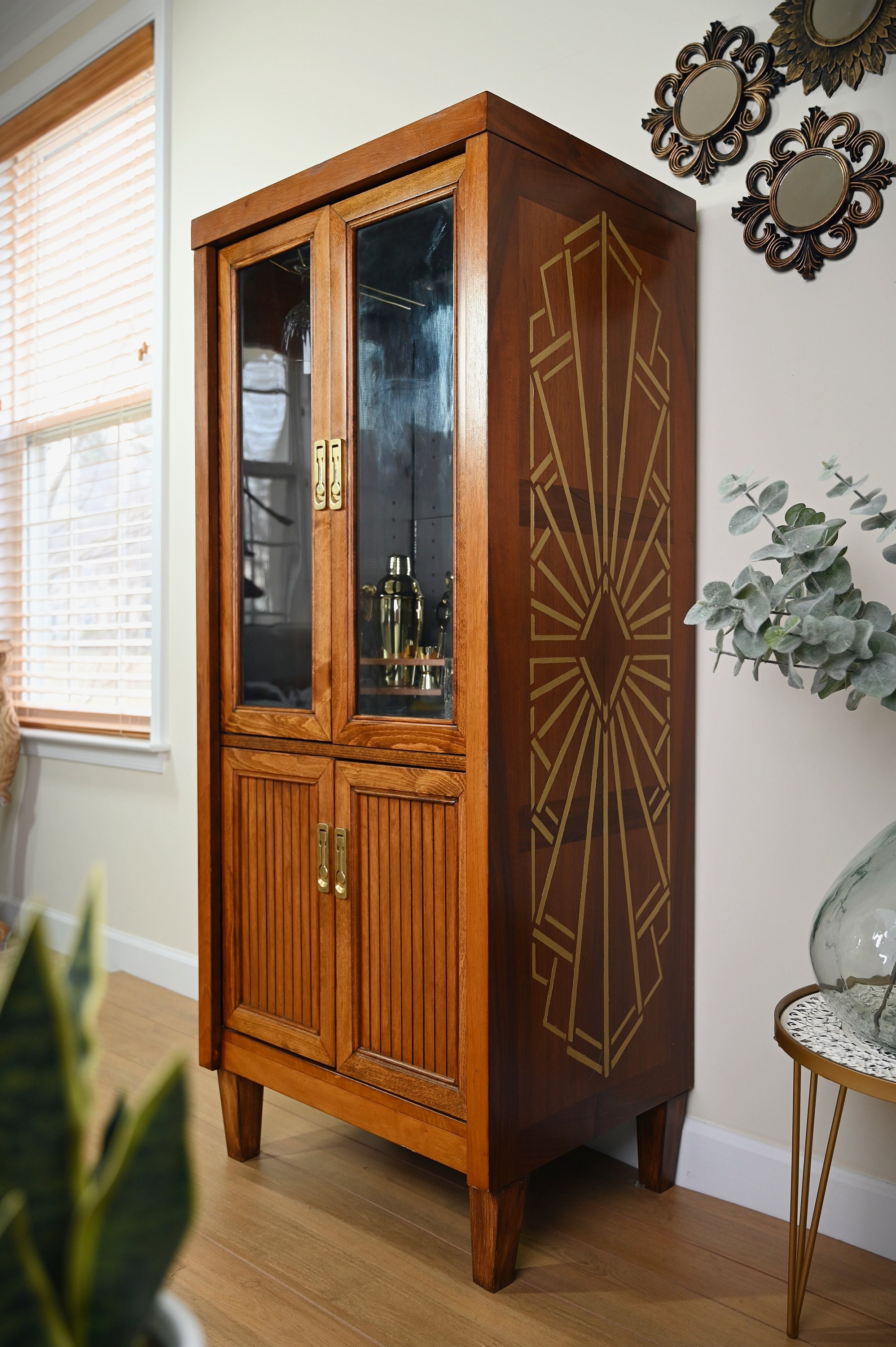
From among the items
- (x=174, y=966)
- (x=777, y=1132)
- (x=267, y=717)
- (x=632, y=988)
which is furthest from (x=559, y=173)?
(x=174, y=966)

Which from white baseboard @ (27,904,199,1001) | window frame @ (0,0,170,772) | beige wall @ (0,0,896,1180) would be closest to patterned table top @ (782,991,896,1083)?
beige wall @ (0,0,896,1180)

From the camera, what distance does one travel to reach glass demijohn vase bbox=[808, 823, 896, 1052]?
1.29m

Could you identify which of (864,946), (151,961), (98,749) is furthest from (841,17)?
(151,961)

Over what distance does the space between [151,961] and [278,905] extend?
4.65 feet

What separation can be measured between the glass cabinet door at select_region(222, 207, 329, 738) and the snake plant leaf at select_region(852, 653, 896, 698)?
0.86 meters

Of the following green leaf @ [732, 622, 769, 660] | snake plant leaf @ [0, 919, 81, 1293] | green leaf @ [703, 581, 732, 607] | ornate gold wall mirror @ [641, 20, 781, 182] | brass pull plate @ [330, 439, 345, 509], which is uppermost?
ornate gold wall mirror @ [641, 20, 781, 182]

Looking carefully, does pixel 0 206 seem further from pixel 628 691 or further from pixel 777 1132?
pixel 777 1132

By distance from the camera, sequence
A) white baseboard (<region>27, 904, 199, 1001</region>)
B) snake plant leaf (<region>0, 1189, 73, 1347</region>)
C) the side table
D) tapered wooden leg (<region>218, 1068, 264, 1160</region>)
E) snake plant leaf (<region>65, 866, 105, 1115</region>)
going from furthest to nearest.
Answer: white baseboard (<region>27, 904, 199, 1001</region>), tapered wooden leg (<region>218, 1068, 264, 1160</region>), the side table, snake plant leaf (<region>65, 866, 105, 1115</region>), snake plant leaf (<region>0, 1189, 73, 1347</region>)

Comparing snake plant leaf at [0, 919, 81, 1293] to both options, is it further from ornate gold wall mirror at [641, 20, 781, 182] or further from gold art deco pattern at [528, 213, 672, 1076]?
ornate gold wall mirror at [641, 20, 781, 182]

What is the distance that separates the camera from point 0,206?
3.84 metres

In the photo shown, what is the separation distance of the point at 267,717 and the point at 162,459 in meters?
1.41

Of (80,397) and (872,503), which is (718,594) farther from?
(80,397)

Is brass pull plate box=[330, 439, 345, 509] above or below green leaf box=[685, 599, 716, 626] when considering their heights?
above

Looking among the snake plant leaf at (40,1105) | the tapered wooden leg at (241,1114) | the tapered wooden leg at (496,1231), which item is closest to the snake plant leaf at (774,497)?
the tapered wooden leg at (496,1231)
